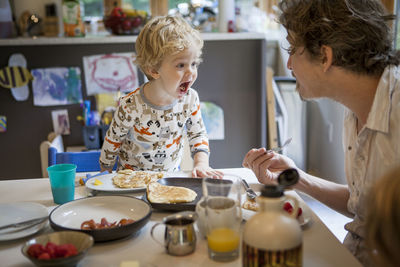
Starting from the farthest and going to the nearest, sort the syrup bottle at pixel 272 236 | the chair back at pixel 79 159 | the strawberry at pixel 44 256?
the chair back at pixel 79 159
the strawberry at pixel 44 256
the syrup bottle at pixel 272 236

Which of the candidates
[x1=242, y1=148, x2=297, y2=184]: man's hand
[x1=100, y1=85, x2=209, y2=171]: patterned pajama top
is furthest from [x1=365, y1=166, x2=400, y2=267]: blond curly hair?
[x1=100, y1=85, x2=209, y2=171]: patterned pajama top

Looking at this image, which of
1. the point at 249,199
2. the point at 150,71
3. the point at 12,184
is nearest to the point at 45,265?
the point at 249,199

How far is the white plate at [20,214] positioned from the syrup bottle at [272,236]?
0.59m

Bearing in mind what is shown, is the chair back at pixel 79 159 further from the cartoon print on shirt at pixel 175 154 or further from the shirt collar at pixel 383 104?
the shirt collar at pixel 383 104

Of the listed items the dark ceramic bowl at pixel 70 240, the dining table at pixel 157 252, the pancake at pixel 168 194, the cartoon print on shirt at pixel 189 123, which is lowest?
the dining table at pixel 157 252

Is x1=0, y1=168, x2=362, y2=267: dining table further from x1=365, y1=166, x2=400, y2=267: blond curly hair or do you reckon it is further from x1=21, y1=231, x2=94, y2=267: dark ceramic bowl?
x1=365, y1=166, x2=400, y2=267: blond curly hair

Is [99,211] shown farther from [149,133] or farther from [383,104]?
[383,104]

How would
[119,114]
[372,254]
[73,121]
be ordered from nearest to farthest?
[372,254], [119,114], [73,121]

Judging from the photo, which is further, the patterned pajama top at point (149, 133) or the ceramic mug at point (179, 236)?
the patterned pajama top at point (149, 133)

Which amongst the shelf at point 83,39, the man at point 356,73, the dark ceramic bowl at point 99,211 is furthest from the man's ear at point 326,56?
the shelf at point 83,39

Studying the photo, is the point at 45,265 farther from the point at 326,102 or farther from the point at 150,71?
the point at 326,102

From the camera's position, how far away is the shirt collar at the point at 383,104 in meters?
1.07

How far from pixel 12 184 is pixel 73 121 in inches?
54.4

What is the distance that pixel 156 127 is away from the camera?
1769mm
